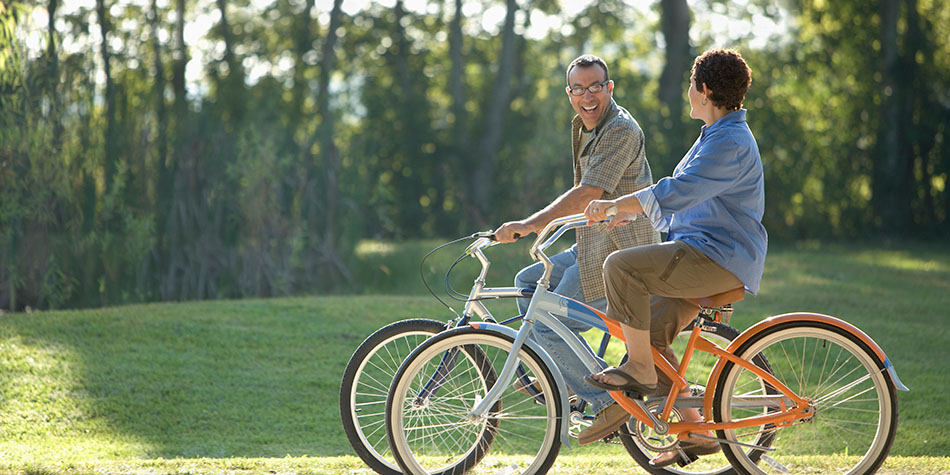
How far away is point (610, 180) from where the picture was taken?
3.67m

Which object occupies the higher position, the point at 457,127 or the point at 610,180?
the point at 457,127

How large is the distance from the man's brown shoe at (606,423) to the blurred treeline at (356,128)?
6776mm

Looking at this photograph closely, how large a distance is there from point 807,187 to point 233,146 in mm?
10670

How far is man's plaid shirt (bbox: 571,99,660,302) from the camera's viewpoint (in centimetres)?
367

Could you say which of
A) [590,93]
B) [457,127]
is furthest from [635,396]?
[457,127]

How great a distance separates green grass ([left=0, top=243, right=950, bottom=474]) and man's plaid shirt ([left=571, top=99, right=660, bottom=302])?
0.90 meters

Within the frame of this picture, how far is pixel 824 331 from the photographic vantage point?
3.44m

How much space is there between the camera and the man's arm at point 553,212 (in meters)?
3.37

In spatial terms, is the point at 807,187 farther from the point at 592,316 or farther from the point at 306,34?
the point at 592,316

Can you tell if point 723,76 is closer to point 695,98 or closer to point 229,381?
point 695,98

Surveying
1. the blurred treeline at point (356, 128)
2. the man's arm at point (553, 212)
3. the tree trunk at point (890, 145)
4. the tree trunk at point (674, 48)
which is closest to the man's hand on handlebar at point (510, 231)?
the man's arm at point (553, 212)

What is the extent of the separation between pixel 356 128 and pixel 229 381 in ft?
47.8

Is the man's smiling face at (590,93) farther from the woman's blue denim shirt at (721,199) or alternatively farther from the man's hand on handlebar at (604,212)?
the man's hand on handlebar at (604,212)

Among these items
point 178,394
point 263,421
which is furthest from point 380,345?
point 178,394
